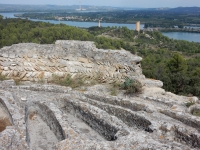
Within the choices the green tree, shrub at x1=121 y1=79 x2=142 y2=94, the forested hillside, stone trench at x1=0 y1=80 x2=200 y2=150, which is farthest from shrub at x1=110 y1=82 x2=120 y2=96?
the green tree

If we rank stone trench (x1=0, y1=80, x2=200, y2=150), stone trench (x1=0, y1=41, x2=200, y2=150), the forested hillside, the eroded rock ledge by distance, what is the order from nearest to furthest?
stone trench (x1=0, y1=80, x2=200, y2=150) → stone trench (x1=0, y1=41, x2=200, y2=150) → the eroded rock ledge → the forested hillside

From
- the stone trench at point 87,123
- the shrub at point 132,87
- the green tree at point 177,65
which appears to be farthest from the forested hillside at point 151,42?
the stone trench at point 87,123

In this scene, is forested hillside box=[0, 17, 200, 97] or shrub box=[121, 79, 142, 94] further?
forested hillside box=[0, 17, 200, 97]

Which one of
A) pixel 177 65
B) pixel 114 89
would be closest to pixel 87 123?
pixel 114 89

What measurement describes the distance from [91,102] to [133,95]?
2036mm

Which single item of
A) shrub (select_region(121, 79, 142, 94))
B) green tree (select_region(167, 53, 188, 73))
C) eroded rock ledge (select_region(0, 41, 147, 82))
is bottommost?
green tree (select_region(167, 53, 188, 73))

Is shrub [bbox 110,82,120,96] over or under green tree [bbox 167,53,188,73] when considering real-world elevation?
over

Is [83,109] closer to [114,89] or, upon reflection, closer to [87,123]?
[87,123]

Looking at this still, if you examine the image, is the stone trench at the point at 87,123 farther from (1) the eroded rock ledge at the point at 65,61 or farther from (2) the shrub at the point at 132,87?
(1) the eroded rock ledge at the point at 65,61

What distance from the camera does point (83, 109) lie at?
6.65 metres

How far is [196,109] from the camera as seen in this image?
7320 millimetres

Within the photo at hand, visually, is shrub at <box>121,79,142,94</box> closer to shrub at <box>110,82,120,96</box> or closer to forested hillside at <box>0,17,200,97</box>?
shrub at <box>110,82,120,96</box>

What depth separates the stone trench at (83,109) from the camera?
4856 mm

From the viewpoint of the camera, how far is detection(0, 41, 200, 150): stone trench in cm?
486
